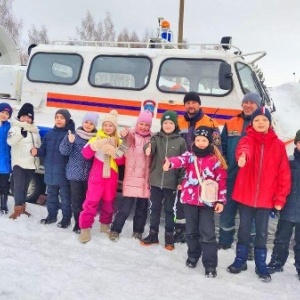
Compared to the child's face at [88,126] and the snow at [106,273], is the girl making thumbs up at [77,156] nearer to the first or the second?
the child's face at [88,126]

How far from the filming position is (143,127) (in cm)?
475

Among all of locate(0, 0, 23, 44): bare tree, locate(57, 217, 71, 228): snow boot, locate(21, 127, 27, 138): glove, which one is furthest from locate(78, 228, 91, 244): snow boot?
locate(0, 0, 23, 44): bare tree

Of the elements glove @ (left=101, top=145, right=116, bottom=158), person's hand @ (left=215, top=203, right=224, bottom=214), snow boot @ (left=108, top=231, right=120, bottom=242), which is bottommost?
snow boot @ (left=108, top=231, right=120, bottom=242)

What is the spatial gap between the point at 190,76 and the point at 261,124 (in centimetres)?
237

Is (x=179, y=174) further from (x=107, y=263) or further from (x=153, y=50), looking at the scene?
(x=153, y=50)

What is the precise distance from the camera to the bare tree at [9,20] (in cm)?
3122

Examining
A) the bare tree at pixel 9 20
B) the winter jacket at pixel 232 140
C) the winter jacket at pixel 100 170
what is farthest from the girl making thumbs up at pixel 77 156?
the bare tree at pixel 9 20

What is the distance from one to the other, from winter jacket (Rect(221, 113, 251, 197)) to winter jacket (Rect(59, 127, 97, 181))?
1507 mm

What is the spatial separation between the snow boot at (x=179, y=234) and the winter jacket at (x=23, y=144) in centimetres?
196

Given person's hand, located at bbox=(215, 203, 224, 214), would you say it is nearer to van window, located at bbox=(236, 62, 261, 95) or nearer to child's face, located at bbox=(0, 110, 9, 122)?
van window, located at bbox=(236, 62, 261, 95)

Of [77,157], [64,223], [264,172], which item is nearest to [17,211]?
[64,223]

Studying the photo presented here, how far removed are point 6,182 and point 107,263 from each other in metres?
2.19

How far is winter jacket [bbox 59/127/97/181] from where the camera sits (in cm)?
486

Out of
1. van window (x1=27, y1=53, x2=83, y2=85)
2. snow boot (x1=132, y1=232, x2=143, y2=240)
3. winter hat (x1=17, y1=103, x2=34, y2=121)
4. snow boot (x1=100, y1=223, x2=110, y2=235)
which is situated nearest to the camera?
snow boot (x1=132, y1=232, x2=143, y2=240)
